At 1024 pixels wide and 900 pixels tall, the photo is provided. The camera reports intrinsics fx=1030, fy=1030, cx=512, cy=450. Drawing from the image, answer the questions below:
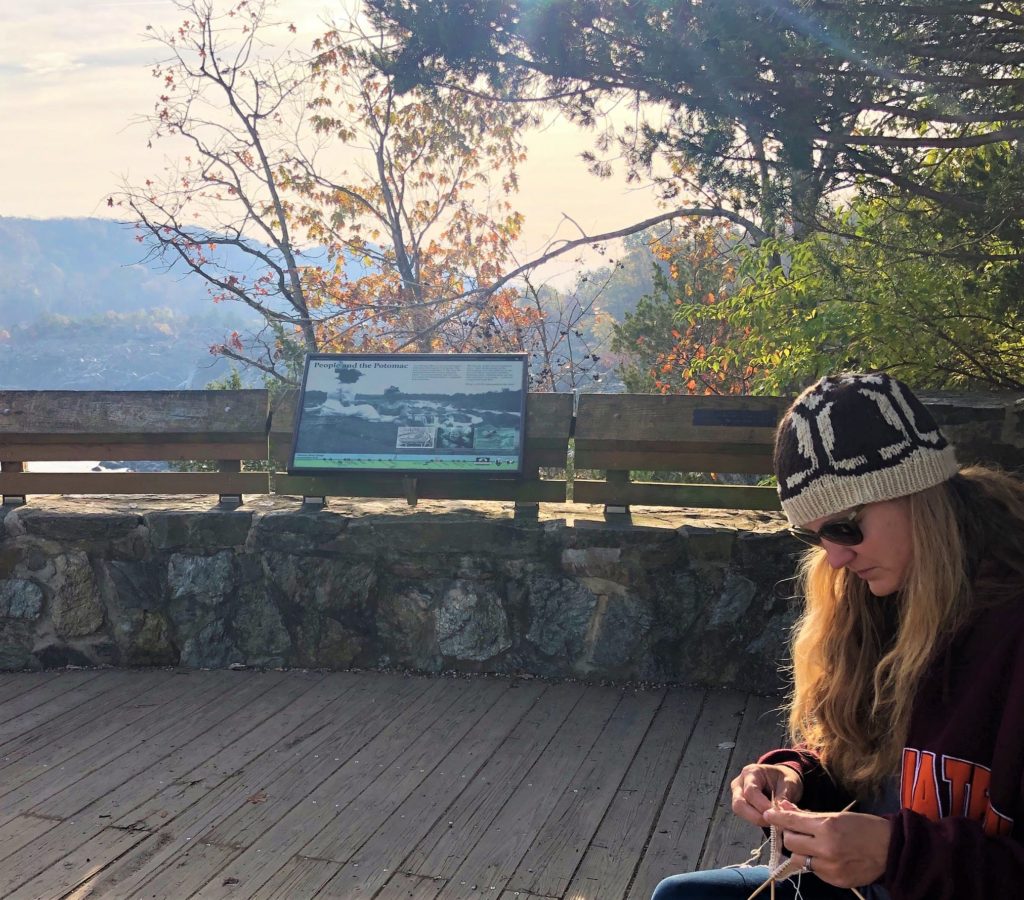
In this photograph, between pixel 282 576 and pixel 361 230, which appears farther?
pixel 361 230

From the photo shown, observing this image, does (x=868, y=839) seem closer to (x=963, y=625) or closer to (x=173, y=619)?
(x=963, y=625)

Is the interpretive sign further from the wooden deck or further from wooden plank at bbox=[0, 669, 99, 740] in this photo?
wooden plank at bbox=[0, 669, 99, 740]

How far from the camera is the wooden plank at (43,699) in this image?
13.0 ft

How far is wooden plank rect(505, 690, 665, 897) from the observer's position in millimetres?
2705

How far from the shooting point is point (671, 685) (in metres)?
4.13

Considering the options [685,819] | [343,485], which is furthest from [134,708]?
[685,819]

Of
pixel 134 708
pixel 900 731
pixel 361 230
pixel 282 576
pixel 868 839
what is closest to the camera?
pixel 868 839

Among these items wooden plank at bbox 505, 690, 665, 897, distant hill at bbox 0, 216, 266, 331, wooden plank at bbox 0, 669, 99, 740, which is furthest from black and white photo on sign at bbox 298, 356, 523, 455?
distant hill at bbox 0, 216, 266, 331

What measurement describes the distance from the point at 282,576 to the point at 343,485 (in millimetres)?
475

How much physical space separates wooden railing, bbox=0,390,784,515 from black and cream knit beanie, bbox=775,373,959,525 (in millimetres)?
2678

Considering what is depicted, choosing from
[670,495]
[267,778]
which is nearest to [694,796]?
[267,778]

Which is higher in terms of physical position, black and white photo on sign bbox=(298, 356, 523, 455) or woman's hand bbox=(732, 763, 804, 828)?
→ black and white photo on sign bbox=(298, 356, 523, 455)

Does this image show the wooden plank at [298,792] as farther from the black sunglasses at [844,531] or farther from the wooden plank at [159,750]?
the black sunglasses at [844,531]

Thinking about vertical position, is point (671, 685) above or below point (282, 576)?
below
